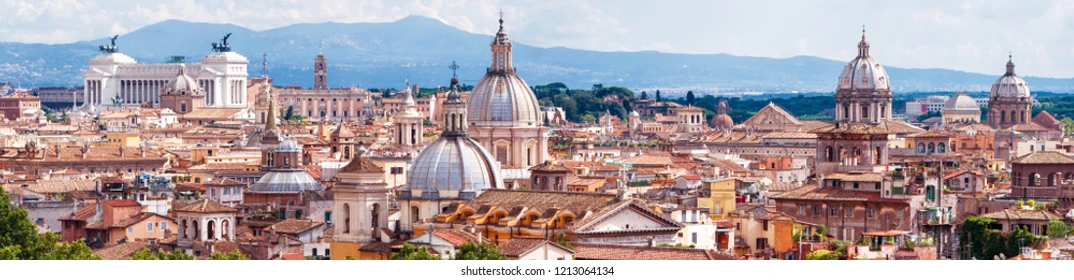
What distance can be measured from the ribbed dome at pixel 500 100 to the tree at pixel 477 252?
17.2 m

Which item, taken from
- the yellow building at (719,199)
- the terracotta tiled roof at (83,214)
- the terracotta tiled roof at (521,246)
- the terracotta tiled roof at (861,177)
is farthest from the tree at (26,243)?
the terracotta tiled roof at (861,177)

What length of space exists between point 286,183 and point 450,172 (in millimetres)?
8816

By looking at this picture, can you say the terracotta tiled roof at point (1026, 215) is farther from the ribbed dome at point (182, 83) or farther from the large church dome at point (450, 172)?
the ribbed dome at point (182, 83)

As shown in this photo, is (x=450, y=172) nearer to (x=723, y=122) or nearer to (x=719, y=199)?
(x=719, y=199)

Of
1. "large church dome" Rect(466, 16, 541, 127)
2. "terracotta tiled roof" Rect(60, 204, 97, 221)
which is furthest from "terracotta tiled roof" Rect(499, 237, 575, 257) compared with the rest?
"large church dome" Rect(466, 16, 541, 127)

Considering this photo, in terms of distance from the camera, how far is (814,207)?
2895 centimetres

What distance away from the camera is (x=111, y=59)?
98125 mm

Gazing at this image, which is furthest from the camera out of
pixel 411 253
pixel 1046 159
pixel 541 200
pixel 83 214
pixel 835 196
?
pixel 1046 159

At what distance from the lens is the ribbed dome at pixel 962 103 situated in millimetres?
84250

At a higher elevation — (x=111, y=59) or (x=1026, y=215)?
(x=111, y=59)

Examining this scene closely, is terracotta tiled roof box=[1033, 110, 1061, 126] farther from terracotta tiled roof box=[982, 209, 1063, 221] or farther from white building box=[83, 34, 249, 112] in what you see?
terracotta tiled roof box=[982, 209, 1063, 221]

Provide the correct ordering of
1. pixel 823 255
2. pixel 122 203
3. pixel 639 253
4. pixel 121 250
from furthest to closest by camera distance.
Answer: pixel 122 203 → pixel 121 250 → pixel 823 255 → pixel 639 253

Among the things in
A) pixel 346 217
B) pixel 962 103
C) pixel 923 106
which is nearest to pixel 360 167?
pixel 346 217

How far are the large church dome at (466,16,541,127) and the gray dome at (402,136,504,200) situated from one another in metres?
11.3
